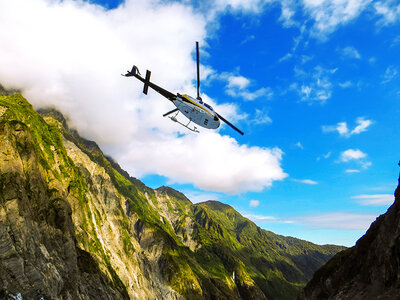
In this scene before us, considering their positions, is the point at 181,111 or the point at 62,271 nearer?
the point at 181,111

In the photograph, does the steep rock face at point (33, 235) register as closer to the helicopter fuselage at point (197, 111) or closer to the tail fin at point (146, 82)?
the tail fin at point (146, 82)

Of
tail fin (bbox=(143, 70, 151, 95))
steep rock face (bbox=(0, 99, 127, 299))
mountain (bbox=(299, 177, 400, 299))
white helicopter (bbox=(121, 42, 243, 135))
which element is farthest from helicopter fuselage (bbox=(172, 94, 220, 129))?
steep rock face (bbox=(0, 99, 127, 299))

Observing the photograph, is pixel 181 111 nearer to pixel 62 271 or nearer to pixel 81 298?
pixel 62 271

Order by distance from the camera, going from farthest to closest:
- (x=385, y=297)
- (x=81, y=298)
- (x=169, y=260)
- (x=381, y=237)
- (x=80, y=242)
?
(x=169, y=260) < (x=80, y=242) < (x=81, y=298) < (x=381, y=237) < (x=385, y=297)

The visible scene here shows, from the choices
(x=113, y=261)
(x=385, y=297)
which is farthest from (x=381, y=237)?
(x=113, y=261)

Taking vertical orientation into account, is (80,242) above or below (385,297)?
above

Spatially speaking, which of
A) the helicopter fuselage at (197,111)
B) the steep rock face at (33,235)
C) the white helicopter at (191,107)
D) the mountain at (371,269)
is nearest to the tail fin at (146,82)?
the white helicopter at (191,107)

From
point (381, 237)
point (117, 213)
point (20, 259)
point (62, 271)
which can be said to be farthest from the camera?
point (117, 213)

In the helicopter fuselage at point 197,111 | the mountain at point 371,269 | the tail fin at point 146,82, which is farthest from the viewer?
the tail fin at point 146,82

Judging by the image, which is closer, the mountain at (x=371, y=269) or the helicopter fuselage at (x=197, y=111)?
the mountain at (x=371, y=269)
